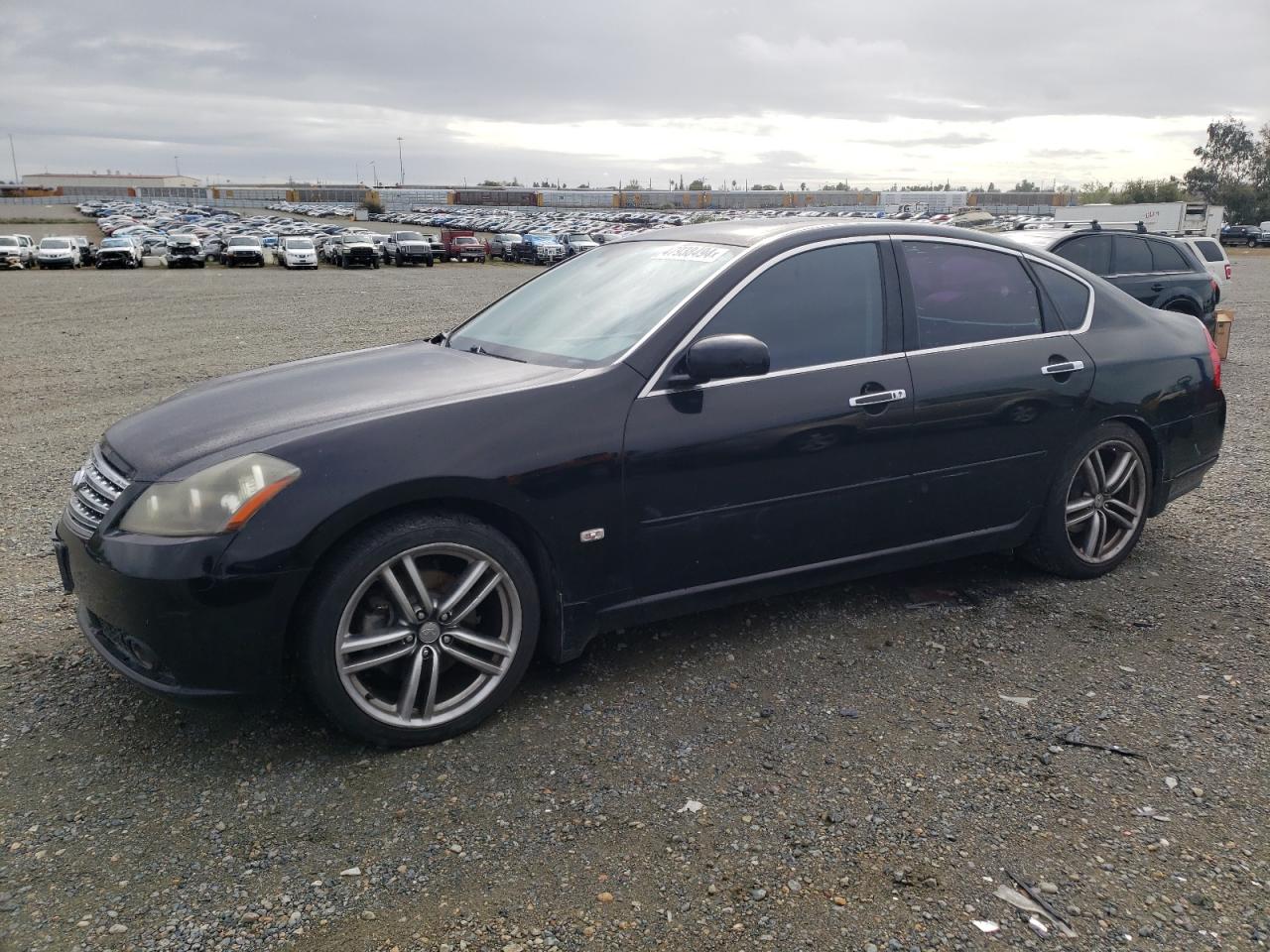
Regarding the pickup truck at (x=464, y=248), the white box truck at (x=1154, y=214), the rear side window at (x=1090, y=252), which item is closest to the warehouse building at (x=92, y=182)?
the pickup truck at (x=464, y=248)

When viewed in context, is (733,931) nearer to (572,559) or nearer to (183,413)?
(572,559)

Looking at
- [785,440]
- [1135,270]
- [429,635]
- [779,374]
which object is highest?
[1135,270]

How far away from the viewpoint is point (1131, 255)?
11266mm

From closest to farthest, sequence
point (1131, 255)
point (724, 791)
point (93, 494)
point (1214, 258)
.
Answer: point (724, 791) → point (93, 494) → point (1131, 255) → point (1214, 258)

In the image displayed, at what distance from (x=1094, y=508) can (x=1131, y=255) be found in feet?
26.2

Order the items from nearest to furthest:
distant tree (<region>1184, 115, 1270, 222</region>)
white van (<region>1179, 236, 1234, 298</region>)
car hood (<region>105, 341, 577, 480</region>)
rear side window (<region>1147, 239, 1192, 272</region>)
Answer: car hood (<region>105, 341, 577, 480</region>)
rear side window (<region>1147, 239, 1192, 272</region>)
white van (<region>1179, 236, 1234, 298</region>)
distant tree (<region>1184, 115, 1270, 222</region>)

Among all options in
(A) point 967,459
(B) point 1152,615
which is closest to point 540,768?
(A) point 967,459

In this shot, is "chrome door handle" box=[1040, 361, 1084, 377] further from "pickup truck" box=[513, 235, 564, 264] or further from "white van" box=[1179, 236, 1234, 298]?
"pickup truck" box=[513, 235, 564, 264]

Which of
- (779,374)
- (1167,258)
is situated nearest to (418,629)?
(779,374)

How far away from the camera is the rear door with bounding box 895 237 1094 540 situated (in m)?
4.04

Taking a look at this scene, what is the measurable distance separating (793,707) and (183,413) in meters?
2.47

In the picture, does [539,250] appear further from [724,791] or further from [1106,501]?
[724,791]

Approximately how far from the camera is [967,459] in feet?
13.5

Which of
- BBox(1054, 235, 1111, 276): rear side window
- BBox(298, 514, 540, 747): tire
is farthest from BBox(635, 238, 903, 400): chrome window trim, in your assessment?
BBox(1054, 235, 1111, 276): rear side window
